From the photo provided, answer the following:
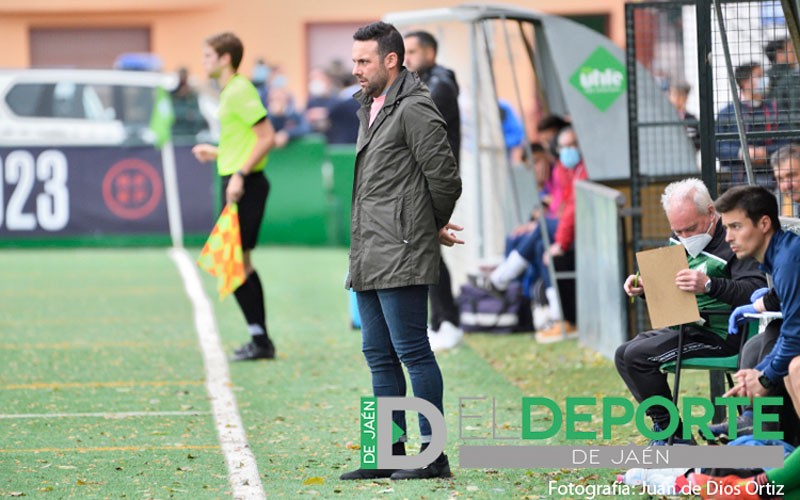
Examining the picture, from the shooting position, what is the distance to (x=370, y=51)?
6742 mm

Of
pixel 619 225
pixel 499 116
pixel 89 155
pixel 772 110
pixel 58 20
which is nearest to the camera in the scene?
pixel 772 110

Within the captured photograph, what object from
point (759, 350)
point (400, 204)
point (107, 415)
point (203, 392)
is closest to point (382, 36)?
point (400, 204)

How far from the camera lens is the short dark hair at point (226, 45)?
1042cm

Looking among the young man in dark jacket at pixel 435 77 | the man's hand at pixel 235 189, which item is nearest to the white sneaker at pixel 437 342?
the young man in dark jacket at pixel 435 77

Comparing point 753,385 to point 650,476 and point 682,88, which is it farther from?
point 682,88

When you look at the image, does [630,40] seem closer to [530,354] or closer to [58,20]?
[530,354]

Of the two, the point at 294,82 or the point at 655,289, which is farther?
the point at 294,82

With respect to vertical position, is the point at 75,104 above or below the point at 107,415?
above

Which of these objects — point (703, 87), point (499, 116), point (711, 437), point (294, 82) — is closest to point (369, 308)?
point (711, 437)

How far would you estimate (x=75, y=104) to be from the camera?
21422mm

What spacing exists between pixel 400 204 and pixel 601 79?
17.6ft

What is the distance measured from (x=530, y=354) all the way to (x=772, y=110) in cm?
302

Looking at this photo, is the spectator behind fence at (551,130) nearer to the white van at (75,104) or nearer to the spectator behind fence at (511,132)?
the spectator behind fence at (511,132)

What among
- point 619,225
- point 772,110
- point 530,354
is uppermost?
point 772,110
